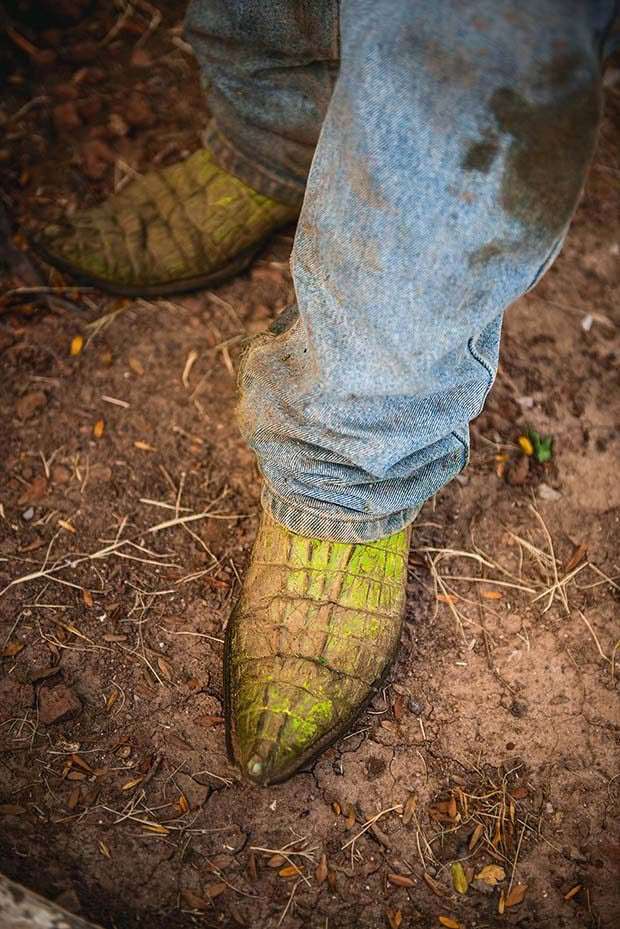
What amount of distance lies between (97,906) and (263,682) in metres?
0.41

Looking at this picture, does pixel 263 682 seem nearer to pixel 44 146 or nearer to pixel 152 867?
pixel 152 867

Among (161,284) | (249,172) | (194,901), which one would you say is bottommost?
(194,901)

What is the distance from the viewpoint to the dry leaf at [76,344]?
175cm

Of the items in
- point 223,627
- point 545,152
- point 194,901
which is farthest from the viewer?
point 223,627

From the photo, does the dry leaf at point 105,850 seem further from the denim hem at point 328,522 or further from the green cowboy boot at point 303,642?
the denim hem at point 328,522

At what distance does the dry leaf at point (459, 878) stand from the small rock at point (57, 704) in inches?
27.0

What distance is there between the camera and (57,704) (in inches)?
52.2

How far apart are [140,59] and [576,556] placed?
184cm

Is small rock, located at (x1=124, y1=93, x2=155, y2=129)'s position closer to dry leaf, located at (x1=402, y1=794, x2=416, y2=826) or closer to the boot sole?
the boot sole

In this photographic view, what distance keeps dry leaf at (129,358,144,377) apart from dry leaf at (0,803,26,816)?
3.01 feet

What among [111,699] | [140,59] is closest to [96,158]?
[140,59]

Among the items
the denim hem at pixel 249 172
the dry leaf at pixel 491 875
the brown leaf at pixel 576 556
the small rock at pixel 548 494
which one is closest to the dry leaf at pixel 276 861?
the dry leaf at pixel 491 875

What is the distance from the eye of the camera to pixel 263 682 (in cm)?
127

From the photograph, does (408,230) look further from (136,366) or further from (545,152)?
(136,366)
